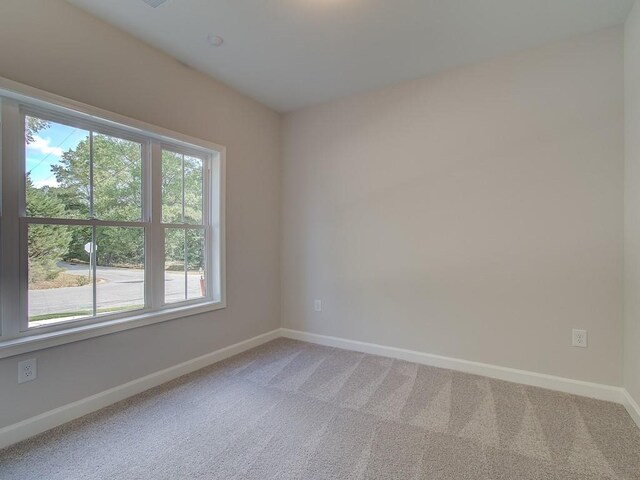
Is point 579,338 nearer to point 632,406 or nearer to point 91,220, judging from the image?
point 632,406

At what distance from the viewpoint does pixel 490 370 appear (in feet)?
8.35

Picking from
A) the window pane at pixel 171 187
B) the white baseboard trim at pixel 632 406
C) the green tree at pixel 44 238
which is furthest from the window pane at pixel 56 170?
the white baseboard trim at pixel 632 406

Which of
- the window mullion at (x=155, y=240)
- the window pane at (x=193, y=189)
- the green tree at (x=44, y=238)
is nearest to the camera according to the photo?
the green tree at (x=44, y=238)

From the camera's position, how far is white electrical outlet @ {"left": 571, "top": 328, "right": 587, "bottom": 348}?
7.38ft

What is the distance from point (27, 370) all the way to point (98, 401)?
488 millimetres

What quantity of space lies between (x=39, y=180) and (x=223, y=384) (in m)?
1.91

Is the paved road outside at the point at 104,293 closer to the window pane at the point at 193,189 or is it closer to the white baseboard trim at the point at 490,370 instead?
the window pane at the point at 193,189

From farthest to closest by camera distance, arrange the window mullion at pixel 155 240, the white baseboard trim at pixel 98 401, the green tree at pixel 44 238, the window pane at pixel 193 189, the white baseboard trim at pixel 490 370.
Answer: the window pane at pixel 193 189
the window mullion at pixel 155 240
the white baseboard trim at pixel 490 370
the green tree at pixel 44 238
the white baseboard trim at pixel 98 401

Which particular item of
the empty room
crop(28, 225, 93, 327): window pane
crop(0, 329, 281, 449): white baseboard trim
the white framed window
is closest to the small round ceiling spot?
the empty room

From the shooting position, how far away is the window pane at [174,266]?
2.63m

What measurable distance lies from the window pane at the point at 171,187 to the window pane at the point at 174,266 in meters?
0.13

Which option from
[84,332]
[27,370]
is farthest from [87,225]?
[27,370]

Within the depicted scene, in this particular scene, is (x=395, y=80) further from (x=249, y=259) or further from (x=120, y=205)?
(x=120, y=205)

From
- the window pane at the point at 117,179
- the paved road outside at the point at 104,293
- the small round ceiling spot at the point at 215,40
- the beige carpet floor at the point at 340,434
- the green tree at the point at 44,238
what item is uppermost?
the small round ceiling spot at the point at 215,40
